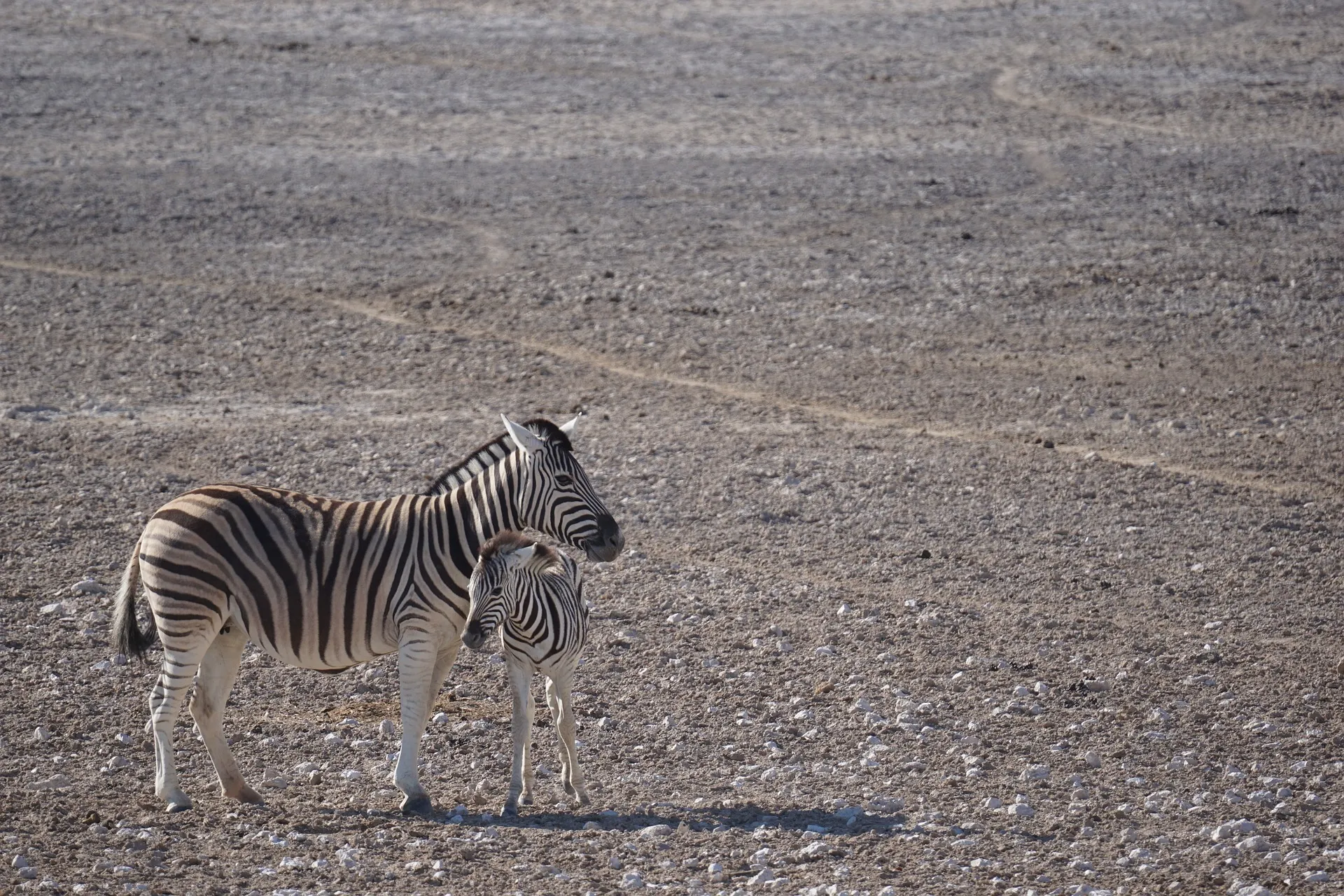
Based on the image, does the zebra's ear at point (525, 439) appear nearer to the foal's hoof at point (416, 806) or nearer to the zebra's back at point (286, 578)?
the zebra's back at point (286, 578)

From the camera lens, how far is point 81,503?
1208 cm

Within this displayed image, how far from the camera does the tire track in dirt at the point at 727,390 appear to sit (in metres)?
12.8

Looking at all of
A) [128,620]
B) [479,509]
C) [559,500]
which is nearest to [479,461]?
[479,509]

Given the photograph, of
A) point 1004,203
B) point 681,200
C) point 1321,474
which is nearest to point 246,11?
point 681,200

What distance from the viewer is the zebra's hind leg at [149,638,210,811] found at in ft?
25.1

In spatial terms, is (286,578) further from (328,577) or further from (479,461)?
(479,461)

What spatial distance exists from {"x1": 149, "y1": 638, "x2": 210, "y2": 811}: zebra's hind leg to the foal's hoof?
1095mm

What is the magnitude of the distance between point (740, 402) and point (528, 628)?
762 centimetres

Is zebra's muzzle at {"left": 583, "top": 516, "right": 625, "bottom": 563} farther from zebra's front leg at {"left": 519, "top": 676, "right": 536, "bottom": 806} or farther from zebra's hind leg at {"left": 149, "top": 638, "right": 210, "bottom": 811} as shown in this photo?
zebra's hind leg at {"left": 149, "top": 638, "right": 210, "bottom": 811}

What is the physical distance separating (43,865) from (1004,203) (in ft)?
55.4

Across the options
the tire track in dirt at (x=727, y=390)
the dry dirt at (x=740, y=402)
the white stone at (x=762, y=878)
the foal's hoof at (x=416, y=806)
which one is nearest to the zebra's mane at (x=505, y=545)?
the foal's hoof at (x=416, y=806)

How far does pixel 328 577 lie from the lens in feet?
25.6

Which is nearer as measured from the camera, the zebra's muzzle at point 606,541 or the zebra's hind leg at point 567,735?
the zebra's hind leg at point 567,735

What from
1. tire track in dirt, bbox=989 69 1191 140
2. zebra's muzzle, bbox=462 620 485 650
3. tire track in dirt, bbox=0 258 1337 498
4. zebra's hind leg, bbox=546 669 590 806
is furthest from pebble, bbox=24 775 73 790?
tire track in dirt, bbox=989 69 1191 140
